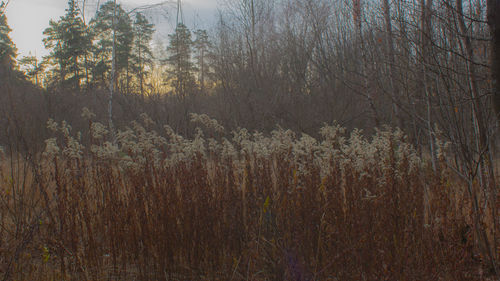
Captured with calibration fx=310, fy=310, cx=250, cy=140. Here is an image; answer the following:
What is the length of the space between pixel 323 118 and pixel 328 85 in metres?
1.39

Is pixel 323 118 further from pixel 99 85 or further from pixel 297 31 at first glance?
pixel 99 85

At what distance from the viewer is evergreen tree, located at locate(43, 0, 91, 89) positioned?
1714 centimetres

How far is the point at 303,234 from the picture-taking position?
2541mm

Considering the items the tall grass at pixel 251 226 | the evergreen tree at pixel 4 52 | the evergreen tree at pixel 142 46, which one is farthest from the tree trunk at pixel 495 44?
the evergreen tree at pixel 142 46

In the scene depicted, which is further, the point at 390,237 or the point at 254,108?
the point at 254,108

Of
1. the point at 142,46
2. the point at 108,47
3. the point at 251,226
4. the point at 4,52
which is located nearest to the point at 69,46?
the point at 108,47

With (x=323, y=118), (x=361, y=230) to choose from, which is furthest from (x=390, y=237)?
(x=323, y=118)

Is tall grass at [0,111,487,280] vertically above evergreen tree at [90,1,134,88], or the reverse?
evergreen tree at [90,1,134,88]

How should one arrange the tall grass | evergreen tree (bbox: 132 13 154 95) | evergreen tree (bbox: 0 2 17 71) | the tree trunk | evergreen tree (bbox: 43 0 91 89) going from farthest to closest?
1. evergreen tree (bbox: 132 13 154 95)
2. evergreen tree (bbox: 43 0 91 89)
3. evergreen tree (bbox: 0 2 17 71)
4. the tree trunk
5. the tall grass

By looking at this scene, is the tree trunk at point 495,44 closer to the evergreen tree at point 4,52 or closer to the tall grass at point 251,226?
the tall grass at point 251,226

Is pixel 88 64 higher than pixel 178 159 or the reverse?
higher

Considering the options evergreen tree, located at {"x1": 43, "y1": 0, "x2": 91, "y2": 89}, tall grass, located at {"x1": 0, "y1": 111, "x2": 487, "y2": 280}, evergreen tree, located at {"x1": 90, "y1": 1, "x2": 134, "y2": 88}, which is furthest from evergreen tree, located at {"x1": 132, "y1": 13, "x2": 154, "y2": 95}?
tall grass, located at {"x1": 0, "y1": 111, "x2": 487, "y2": 280}

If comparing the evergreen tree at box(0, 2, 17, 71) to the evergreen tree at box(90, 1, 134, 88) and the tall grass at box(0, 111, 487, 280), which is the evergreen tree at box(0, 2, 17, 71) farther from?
the evergreen tree at box(90, 1, 134, 88)

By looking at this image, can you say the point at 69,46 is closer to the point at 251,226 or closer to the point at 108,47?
the point at 108,47
